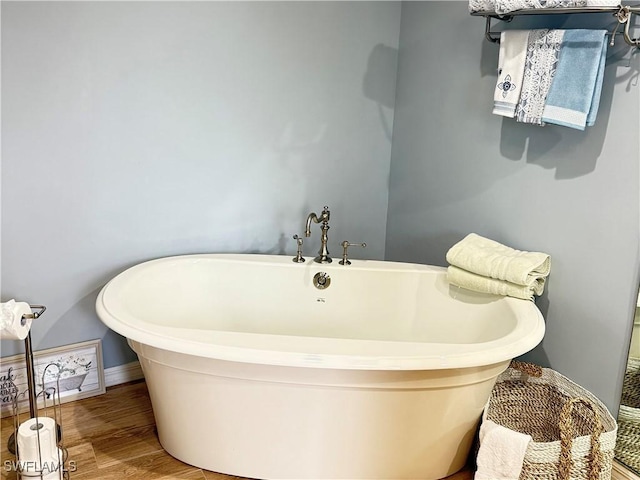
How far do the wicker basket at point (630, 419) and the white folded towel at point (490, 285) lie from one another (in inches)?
15.4

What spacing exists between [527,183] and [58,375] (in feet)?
6.70

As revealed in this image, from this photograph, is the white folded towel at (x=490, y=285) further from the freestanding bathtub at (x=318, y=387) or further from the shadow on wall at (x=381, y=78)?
the shadow on wall at (x=381, y=78)

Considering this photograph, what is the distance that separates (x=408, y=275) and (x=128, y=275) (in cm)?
114

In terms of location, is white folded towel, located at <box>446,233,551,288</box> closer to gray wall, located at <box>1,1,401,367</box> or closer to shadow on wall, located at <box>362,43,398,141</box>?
gray wall, located at <box>1,1,401,367</box>

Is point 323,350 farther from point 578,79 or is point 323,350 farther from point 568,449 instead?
point 578,79

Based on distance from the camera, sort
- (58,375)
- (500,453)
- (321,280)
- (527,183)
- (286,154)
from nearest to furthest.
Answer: (500,453) → (527,183) → (58,375) → (321,280) → (286,154)

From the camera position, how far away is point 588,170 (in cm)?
205

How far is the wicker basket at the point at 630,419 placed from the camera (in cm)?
194

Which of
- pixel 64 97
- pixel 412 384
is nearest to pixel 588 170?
pixel 412 384

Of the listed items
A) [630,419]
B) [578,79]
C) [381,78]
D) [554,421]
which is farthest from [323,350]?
[381,78]

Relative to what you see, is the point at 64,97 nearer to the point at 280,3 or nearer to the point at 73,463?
the point at 280,3

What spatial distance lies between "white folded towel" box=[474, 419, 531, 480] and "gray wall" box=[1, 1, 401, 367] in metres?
1.38

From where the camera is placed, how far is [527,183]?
7.53 feet

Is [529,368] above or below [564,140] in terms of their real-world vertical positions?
below
